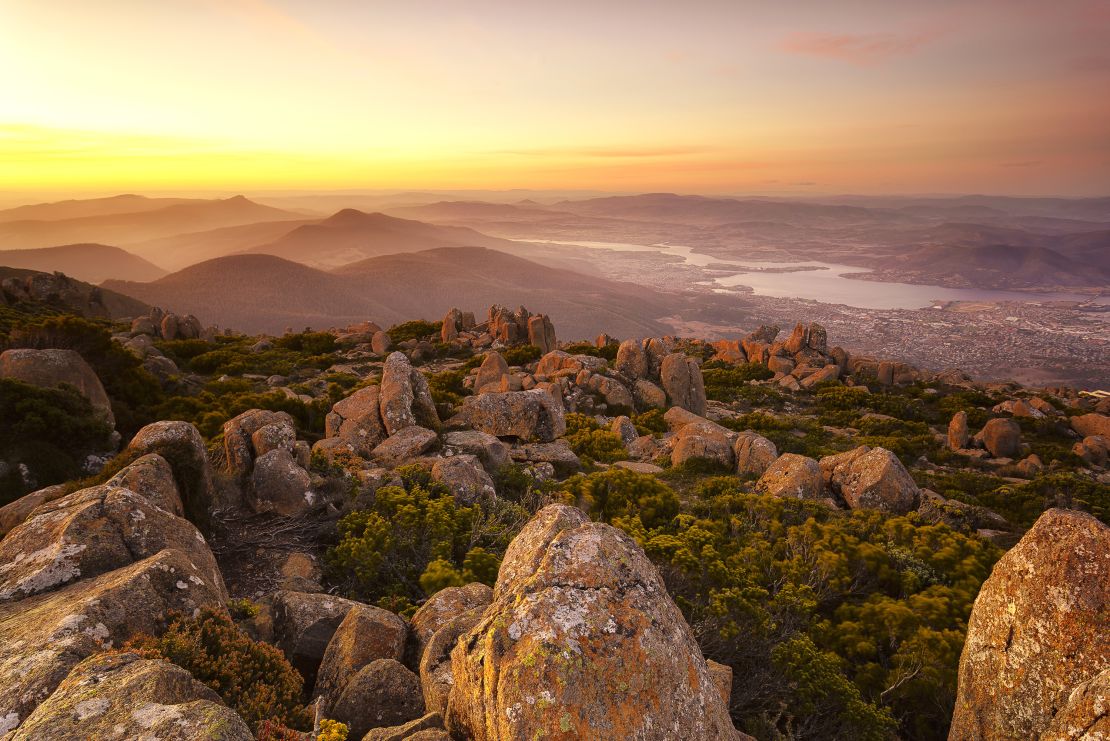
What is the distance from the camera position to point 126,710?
12.5 feet

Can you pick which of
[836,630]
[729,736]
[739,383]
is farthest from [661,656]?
[739,383]

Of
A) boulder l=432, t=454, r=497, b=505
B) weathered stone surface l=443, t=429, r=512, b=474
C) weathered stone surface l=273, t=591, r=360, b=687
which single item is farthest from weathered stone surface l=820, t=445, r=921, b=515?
weathered stone surface l=273, t=591, r=360, b=687

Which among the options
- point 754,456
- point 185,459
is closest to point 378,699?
point 185,459

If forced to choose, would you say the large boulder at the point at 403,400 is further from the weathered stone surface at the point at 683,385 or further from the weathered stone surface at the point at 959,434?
the weathered stone surface at the point at 959,434

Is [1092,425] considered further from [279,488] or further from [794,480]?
[279,488]

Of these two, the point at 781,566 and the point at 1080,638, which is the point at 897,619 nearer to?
the point at 781,566

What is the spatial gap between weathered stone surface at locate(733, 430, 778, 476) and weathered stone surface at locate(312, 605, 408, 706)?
1691 cm

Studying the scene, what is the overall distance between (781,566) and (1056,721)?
6518 mm

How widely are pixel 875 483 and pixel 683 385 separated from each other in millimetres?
16053

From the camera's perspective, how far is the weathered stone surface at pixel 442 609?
674 centimetres

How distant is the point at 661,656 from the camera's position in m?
4.28

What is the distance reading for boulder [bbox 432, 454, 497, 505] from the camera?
1273 centimetres

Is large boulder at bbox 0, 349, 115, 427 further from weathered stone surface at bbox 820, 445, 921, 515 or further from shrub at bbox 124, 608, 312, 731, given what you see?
weathered stone surface at bbox 820, 445, 921, 515

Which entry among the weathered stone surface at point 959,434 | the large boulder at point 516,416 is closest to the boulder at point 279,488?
the large boulder at point 516,416
